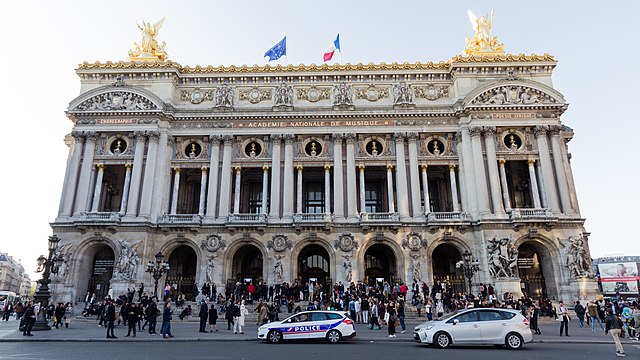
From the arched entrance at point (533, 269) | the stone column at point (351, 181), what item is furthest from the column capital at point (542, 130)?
the stone column at point (351, 181)

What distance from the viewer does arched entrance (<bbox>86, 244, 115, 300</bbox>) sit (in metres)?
36.4

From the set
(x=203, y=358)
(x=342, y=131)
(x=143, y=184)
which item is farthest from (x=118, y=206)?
(x=203, y=358)

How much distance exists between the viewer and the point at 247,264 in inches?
1543

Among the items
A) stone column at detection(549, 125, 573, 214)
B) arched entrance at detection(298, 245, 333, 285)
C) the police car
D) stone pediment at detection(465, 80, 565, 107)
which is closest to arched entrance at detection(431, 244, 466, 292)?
arched entrance at detection(298, 245, 333, 285)

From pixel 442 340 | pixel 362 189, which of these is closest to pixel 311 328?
pixel 442 340

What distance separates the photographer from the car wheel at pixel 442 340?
1538cm

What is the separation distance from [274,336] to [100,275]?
2684 centimetres

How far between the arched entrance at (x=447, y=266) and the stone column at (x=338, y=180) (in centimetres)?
952

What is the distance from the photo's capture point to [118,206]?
41.2 meters

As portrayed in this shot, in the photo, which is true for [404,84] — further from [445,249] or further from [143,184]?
[143,184]

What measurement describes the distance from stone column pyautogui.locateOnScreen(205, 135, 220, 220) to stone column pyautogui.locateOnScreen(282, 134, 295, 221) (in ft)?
20.6

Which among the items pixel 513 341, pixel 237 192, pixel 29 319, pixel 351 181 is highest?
pixel 351 181

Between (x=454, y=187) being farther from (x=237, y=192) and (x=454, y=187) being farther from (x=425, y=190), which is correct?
(x=237, y=192)

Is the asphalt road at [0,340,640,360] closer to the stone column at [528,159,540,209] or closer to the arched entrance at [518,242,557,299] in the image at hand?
the arched entrance at [518,242,557,299]
